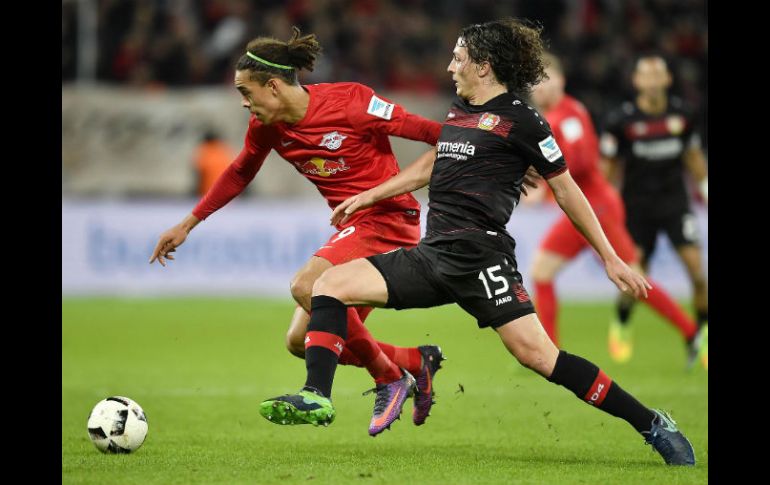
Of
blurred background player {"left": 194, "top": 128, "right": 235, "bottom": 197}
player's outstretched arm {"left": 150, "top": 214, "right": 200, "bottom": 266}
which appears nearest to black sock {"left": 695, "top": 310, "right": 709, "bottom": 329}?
player's outstretched arm {"left": 150, "top": 214, "right": 200, "bottom": 266}

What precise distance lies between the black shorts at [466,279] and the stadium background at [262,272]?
0.76 meters

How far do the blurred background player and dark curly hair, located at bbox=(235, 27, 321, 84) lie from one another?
1083 centimetres

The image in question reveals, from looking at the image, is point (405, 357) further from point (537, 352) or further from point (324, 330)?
point (537, 352)

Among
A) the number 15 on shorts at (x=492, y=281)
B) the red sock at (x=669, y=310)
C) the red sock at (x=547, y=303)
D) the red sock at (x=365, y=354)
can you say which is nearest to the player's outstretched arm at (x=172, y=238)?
the red sock at (x=365, y=354)

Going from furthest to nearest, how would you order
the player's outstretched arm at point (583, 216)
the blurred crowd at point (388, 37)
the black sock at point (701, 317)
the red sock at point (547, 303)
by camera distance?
the blurred crowd at point (388, 37) < the black sock at point (701, 317) < the red sock at point (547, 303) < the player's outstretched arm at point (583, 216)

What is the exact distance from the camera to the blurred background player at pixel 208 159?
56.2ft

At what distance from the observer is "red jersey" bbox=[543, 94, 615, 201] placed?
9.69 m

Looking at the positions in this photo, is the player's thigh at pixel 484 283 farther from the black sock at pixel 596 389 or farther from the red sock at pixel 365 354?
the red sock at pixel 365 354

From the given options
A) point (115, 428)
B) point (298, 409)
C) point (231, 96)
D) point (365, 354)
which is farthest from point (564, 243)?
point (231, 96)

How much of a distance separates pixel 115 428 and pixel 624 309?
6.02m

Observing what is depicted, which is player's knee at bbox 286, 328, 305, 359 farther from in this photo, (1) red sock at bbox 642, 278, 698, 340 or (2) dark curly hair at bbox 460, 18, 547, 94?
(1) red sock at bbox 642, 278, 698, 340

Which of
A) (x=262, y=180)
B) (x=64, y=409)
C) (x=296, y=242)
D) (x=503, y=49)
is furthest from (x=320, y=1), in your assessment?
(x=503, y=49)

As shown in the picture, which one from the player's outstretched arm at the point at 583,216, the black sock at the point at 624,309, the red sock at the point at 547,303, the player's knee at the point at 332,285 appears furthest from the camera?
the black sock at the point at 624,309
